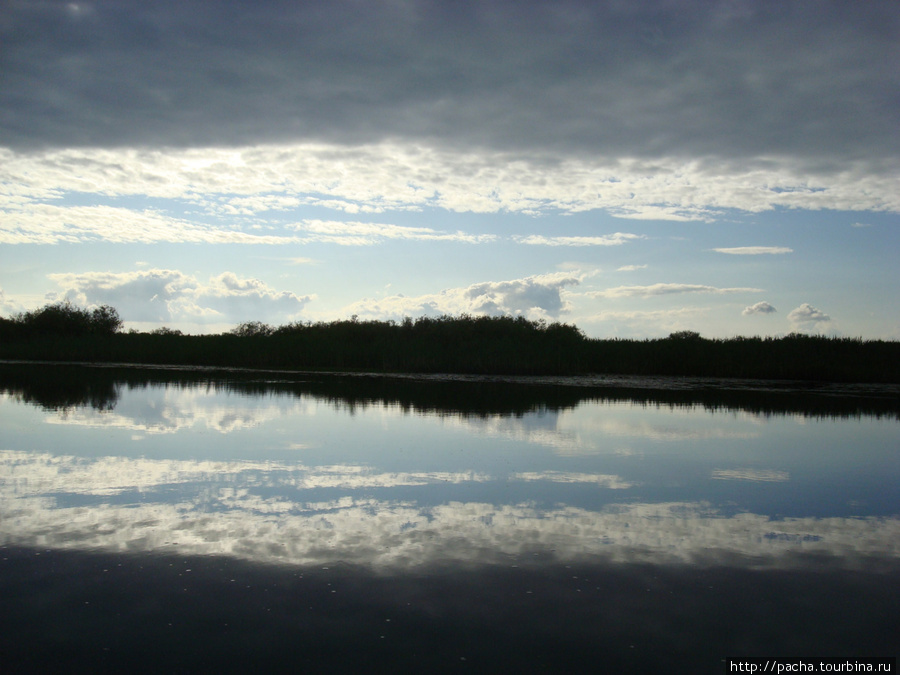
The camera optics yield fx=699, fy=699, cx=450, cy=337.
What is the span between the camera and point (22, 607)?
3760 millimetres

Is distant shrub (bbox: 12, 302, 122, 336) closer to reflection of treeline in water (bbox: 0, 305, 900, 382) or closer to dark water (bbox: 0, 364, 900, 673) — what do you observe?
reflection of treeline in water (bbox: 0, 305, 900, 382)

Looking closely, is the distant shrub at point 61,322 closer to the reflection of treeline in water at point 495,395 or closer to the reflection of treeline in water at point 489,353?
the reflection of treeline in water at point 489,353

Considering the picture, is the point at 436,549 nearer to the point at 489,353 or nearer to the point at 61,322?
the point at 489,353

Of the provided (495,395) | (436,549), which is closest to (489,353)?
(495,395)

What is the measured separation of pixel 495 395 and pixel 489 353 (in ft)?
37.6

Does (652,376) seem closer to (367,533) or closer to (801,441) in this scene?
(801,441)

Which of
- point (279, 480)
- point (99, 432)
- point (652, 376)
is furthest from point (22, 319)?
point (279, 480)

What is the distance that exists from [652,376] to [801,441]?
658 inches

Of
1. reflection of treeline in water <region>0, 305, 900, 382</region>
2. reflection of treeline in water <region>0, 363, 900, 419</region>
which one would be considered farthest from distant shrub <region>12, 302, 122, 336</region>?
reflection of treeline in water <region>0, 363, 900, 419</region>

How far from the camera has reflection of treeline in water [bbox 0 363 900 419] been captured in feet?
47.4

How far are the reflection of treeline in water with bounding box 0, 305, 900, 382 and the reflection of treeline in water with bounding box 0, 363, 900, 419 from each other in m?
4.12

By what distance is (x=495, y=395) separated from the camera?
1759 centimetres

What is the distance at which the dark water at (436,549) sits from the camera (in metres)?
3.45

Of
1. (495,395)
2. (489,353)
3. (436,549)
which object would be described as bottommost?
(436,549)
